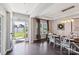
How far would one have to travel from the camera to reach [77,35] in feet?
13.1

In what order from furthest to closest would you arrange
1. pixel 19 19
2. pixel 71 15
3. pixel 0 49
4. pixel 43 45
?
1. pixel 43 45
2. pixel 71 15
3. pixel 19 19
4. pixel 0 49

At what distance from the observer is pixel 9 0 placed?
198cm

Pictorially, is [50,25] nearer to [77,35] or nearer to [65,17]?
[65,17]

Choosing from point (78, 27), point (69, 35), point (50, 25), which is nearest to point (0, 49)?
point (50, 25)

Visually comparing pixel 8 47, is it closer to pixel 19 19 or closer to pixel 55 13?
pixel 19 19

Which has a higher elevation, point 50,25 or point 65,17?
point 65,17

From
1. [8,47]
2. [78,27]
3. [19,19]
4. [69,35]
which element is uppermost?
[19,19]

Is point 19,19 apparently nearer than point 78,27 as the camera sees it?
Yes

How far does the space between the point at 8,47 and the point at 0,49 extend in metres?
1.00

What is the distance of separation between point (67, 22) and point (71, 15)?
11.6 inches
